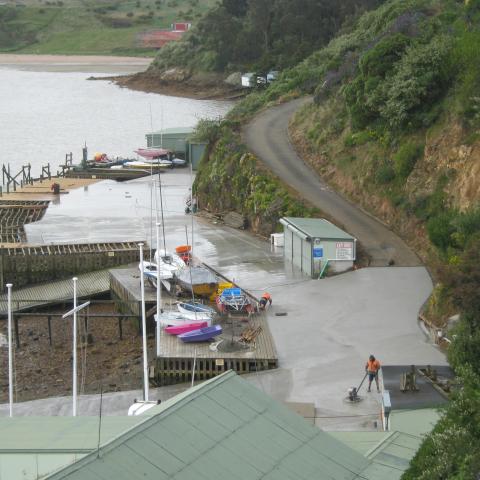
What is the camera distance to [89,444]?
1636cm

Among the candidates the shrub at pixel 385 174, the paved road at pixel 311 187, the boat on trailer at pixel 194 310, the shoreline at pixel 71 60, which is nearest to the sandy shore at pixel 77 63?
the shoreline at pixel 71 60

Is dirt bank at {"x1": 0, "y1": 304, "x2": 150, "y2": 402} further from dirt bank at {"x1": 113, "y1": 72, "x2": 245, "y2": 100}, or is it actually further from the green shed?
dirt bank at {"x1": 113, "y1": 72, "x2": 245, "y2": 100}

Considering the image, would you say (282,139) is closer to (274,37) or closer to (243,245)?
(243,245)

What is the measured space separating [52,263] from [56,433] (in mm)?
24918

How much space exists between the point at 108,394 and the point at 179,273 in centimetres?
799

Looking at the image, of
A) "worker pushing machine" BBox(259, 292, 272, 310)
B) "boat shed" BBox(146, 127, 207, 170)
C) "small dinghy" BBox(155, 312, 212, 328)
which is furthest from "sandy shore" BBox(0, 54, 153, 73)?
"small dinghy" BBox(155, 312, 212, 328)

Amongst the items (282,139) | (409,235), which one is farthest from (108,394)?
(282,139)

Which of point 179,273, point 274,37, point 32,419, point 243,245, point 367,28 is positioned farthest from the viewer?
point 274,37

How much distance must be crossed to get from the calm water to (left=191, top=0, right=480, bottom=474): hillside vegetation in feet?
84.5

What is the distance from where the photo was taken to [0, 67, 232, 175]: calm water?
291 ft

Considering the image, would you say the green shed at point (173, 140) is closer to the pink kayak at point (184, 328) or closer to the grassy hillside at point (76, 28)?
the pink kayak at point (184, 328)

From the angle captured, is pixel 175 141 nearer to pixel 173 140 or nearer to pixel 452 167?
pixel 173 140

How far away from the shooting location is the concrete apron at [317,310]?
26781 mm

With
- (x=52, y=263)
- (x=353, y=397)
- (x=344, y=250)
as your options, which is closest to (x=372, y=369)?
(x=353, y=397)
